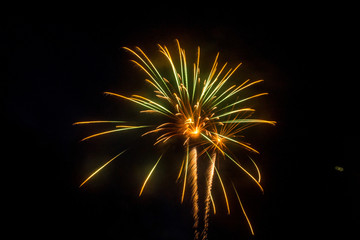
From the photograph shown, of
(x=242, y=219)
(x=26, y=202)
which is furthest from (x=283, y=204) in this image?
(x=26, y=202)

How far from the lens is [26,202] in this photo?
31.1ft

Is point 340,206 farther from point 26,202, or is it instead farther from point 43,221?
point 26,202

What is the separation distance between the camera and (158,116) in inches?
357

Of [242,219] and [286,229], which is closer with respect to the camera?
[286,229]

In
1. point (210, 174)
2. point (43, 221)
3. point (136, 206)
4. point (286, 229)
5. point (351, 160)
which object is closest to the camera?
point (210, 174)

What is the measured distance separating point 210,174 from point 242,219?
4943mm

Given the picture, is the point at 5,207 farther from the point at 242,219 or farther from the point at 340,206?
the point at 340,206

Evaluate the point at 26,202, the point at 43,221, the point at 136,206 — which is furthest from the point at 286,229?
the point at 26,202

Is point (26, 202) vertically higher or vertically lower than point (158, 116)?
lower

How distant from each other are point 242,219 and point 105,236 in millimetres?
6274

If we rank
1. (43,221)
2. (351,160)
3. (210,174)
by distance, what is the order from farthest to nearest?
(43,221) → (351,160) → (210,174)

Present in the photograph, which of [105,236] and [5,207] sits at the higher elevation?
[5,207]

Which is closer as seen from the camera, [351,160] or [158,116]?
[351,160]

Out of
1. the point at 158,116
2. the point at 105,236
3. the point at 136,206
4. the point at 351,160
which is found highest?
the point at 158,116
